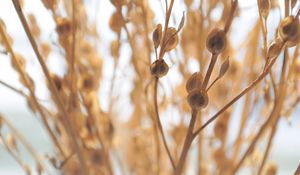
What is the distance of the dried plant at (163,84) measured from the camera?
33cm

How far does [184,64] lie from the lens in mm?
531

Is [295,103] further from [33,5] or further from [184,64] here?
[33,5]

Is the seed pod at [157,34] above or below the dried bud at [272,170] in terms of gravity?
below

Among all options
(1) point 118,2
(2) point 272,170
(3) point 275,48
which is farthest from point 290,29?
(2) point 272,170

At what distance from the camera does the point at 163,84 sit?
505 mm

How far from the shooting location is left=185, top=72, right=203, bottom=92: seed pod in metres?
0.33

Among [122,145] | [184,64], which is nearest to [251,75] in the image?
[184,64]

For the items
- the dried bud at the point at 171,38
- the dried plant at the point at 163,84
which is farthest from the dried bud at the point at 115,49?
the dried bud at the point at 171,38

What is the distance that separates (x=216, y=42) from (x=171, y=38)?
0.03 meters

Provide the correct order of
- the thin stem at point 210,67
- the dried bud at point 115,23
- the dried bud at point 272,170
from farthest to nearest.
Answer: the dried bud at point 272,170, the dried bud at point 115,23, the thin stem at point 210,67

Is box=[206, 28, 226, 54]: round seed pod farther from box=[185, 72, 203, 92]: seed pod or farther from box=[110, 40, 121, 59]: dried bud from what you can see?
box=[110, 40, 121, 59]: dried bud

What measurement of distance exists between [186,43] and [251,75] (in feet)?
0.25

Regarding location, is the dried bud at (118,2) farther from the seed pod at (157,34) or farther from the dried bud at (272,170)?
the dried bud at (272,170)

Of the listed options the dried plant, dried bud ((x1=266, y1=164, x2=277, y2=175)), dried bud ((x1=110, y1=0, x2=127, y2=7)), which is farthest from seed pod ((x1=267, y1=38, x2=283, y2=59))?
dried bud ((x1=266, y1=164, x2=277, y2=175))
